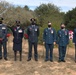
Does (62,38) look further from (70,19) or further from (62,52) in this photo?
(70,19)

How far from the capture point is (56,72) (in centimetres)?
1020

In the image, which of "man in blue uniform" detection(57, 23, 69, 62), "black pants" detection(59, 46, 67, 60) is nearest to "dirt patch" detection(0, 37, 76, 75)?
"black pants" detection(59, 46, 67, 60)

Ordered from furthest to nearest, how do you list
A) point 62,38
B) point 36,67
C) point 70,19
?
1. point 70,19
2. point 62,38
3. point 36,67

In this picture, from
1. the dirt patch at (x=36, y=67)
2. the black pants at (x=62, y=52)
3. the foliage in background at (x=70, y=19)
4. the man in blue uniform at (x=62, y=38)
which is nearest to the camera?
the dirt patch at (x=36, y=67)

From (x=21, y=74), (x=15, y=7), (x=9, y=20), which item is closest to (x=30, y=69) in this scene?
(x=21, y=74)

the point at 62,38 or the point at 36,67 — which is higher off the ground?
the point at 62,38

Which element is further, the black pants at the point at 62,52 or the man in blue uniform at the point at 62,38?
the black pants at the point at 62,52

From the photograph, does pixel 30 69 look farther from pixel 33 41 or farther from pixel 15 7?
pixel 15 7

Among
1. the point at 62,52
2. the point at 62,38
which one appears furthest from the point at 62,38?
the point at 62,52

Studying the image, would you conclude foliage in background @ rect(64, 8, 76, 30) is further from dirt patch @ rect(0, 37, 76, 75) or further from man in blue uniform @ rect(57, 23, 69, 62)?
man in blue uniform @ rect(57, 23, 69, 62)

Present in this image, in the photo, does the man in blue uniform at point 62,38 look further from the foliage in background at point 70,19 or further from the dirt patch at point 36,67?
the foliage in background at point 70,19

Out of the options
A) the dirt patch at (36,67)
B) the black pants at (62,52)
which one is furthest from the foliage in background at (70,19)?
the black pants at (62,52)

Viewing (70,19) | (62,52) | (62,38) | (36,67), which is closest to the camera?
(36,67)

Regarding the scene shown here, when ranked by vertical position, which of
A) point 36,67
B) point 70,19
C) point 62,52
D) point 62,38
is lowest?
point 36,67
